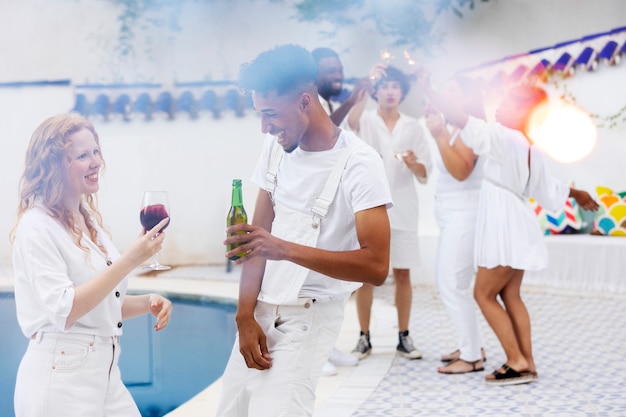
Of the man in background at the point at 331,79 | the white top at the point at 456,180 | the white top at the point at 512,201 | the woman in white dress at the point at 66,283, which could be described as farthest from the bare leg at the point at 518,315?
the woman in white dress at the point at 66,283

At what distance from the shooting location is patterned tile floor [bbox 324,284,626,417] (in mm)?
3910

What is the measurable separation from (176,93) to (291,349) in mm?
7694

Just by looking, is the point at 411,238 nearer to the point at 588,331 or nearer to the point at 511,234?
the point at 511,234

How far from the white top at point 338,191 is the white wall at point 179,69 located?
244 inches

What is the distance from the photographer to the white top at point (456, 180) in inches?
177

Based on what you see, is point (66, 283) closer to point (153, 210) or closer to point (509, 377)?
point (153, 210)

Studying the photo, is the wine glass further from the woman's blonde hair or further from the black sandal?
the black sandal

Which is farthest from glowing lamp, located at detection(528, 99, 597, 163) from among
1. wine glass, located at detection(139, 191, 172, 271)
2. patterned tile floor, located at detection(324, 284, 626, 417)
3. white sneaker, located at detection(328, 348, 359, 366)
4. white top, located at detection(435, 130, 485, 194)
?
wine glass, located at detection(139, 191, 172, 271)

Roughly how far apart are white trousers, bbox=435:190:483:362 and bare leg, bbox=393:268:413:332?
378 millimetres

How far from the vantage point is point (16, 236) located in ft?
6.81

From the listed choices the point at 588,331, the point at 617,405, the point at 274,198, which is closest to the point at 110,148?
the point at 588,331

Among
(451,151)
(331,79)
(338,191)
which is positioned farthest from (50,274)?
(451,151)

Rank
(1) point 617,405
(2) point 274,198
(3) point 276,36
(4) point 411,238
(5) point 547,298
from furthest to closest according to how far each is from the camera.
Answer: (3) point 276,36 < (5) point 547,298 < (4) point 411,238 < (1) point 617,405 < (2) point 274,198

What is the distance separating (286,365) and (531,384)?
8.16ft
